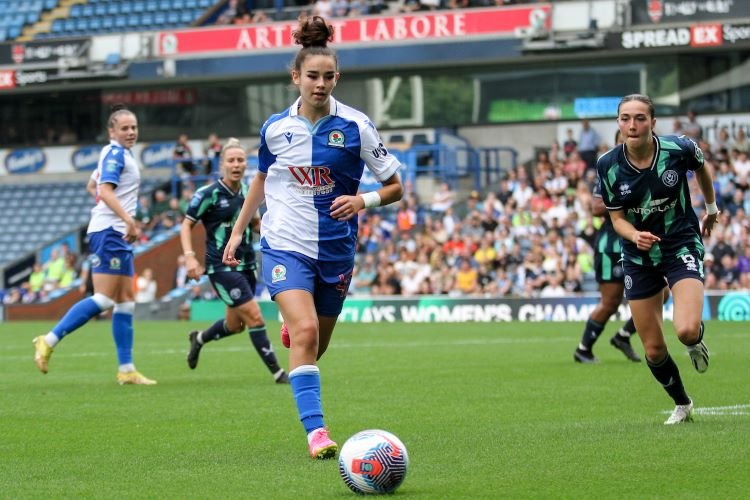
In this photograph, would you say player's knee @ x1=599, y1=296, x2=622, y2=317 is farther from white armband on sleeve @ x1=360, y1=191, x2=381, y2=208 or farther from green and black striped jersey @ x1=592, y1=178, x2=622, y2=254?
white armband on sleeve @ x1=360, y1=191, x2=381, y2=208

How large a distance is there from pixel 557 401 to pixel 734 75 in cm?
2308

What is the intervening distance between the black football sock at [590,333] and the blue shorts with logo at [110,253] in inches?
196

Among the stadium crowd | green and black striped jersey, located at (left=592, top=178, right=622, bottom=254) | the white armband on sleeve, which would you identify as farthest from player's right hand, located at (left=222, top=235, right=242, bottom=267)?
the stadium crowd

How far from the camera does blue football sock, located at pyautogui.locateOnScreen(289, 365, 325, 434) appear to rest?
7645 millimetres

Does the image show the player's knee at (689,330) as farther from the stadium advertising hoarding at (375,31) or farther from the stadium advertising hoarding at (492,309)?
the stadium advertising hoarding at (375,31)

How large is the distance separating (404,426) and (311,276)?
73.8 inches

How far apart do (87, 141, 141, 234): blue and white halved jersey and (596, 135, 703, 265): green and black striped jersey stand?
18.7 feet

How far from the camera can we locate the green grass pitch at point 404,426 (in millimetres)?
6746

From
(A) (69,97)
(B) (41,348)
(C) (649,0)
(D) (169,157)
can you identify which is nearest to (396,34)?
(C) (649,0)

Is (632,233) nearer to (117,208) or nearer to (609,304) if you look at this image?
(117,208)

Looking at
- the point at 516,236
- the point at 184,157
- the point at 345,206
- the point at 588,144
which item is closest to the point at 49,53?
the point at 184,157

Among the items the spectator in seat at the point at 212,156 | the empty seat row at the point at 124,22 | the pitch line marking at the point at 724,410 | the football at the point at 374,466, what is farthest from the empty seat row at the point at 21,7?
the football at the point at 374,466

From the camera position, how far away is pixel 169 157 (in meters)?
39.3

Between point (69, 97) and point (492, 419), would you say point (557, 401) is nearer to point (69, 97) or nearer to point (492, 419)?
point (492, 419)
